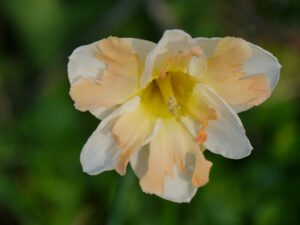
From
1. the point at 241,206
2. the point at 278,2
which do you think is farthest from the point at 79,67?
the point at 278,2

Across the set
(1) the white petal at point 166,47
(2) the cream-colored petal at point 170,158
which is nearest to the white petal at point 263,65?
(1) the white petal at point 166,47

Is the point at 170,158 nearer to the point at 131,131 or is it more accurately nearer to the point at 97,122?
the point at 131,131

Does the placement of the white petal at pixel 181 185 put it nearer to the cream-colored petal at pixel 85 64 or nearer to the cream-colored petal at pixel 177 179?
the cream-colored petal at pixel 177 179

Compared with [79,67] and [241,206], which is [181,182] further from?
[241,206]

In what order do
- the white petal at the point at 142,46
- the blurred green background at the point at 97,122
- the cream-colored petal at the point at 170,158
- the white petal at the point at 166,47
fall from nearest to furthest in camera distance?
the white petal at the point at 166,47
the white petal at the point at 142,46
the cream-colored petal at the point at 170,158
the blurred green background at the point at 97,122

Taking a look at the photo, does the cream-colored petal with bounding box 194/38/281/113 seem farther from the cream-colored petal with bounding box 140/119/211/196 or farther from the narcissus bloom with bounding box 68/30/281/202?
the cream-colored petal with bounding box 140/119/211/196
